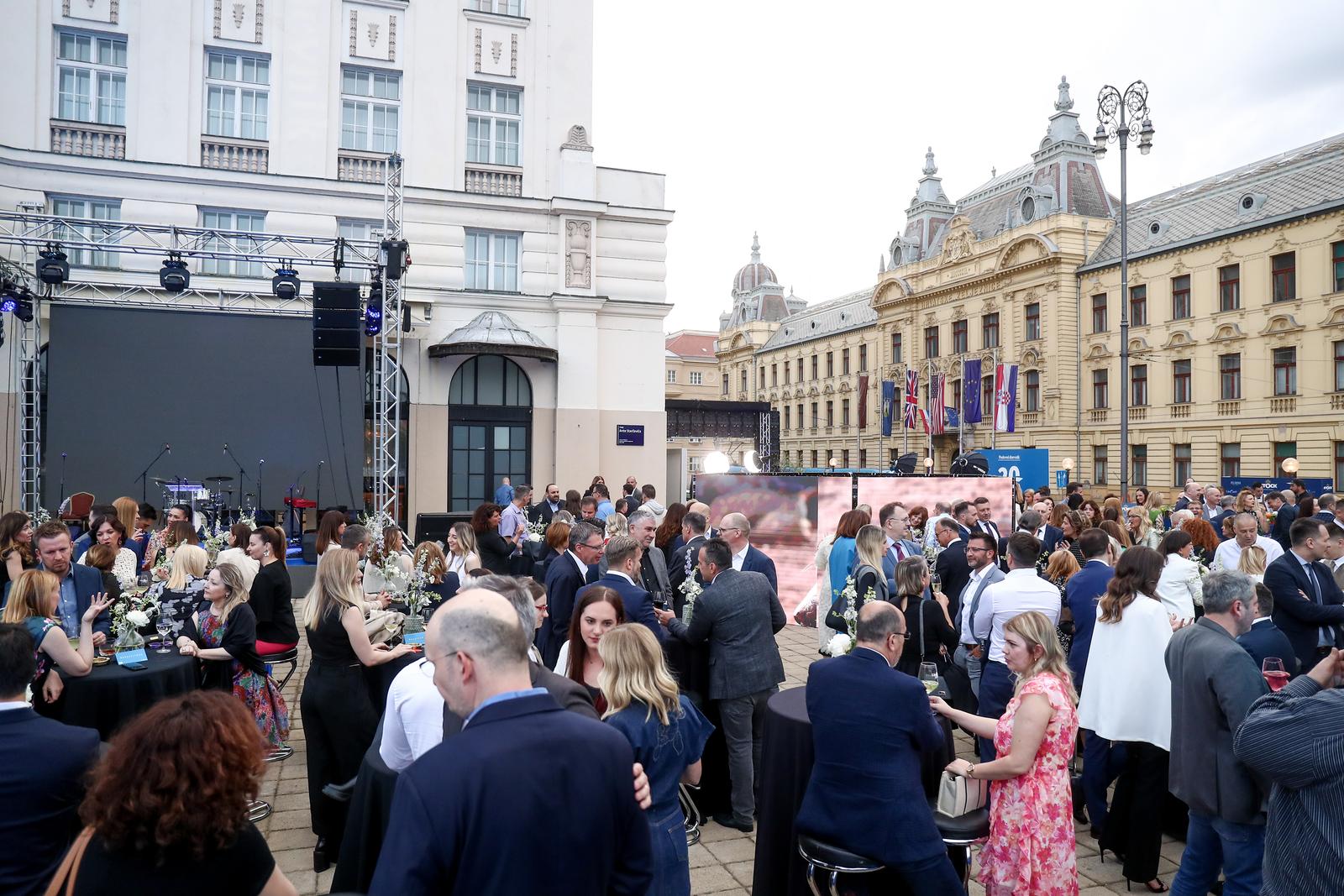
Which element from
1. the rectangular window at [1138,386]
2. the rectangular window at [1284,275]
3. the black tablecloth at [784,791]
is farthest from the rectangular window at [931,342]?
the black tablecloth at [784,791]

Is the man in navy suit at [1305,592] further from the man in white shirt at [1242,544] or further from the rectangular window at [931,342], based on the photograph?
the rectangular window at [931,342]

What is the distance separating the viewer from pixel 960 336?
4694 cm

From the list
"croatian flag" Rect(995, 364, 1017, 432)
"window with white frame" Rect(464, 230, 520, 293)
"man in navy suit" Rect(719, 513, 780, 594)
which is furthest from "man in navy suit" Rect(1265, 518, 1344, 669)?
"croatian flag" Rect(995, 364, 1017, 432)

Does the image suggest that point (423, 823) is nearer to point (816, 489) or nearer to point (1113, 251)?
point (816, 489)

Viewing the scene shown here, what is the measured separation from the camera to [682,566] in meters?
7.36

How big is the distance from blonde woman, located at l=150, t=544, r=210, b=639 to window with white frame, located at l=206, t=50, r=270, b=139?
14.8 m

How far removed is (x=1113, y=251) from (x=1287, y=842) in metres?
41.2

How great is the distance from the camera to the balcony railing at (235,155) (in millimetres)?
18141

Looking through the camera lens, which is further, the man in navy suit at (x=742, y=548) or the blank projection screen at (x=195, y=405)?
the blank projection screen at (x=195, y=405)

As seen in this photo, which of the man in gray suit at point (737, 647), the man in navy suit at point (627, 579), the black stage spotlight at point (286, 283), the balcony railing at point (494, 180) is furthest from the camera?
the balcony railing at point (494, 180)

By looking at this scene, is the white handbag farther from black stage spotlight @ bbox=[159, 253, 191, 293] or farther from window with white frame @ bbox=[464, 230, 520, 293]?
window with white frame @ bbox=[464, 230, 520, 293]

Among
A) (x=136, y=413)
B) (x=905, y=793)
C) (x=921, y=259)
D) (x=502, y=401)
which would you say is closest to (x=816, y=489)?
(x=905, y=793)

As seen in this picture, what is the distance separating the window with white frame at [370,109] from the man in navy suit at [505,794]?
19458 millimetres

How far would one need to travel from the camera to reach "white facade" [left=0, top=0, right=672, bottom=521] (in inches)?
688
